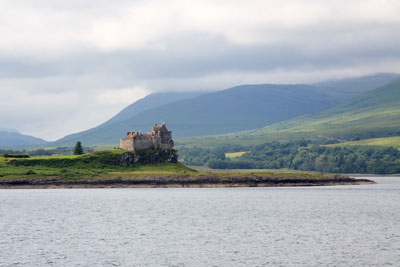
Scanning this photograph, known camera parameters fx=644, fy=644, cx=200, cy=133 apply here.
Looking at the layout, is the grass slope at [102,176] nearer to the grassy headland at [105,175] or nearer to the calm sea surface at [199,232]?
the grassy headland at [105,175]

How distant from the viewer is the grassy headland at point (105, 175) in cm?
17588

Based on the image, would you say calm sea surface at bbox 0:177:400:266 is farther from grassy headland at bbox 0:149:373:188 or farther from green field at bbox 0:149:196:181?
green field at bbox 0:149:196:181

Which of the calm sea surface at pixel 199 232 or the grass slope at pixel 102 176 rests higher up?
the grass slope at pixel 102 176

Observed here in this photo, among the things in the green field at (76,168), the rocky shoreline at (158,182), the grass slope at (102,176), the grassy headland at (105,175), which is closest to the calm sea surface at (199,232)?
the rocky shoreline at (158,182)

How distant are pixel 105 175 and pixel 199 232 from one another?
9591 cm

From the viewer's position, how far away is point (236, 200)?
146250 millimetres

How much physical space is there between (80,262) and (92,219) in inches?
1515

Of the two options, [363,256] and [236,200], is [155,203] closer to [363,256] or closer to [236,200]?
[236,200]

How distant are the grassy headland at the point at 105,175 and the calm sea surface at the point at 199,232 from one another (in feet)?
110

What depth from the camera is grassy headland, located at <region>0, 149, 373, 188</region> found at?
17588 centimetres

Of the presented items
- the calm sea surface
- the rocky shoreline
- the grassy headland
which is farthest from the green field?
the calm sea surface

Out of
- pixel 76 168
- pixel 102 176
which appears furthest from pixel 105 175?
pixel 76 168

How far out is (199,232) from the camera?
289ft

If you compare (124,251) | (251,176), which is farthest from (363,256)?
(251,176)
